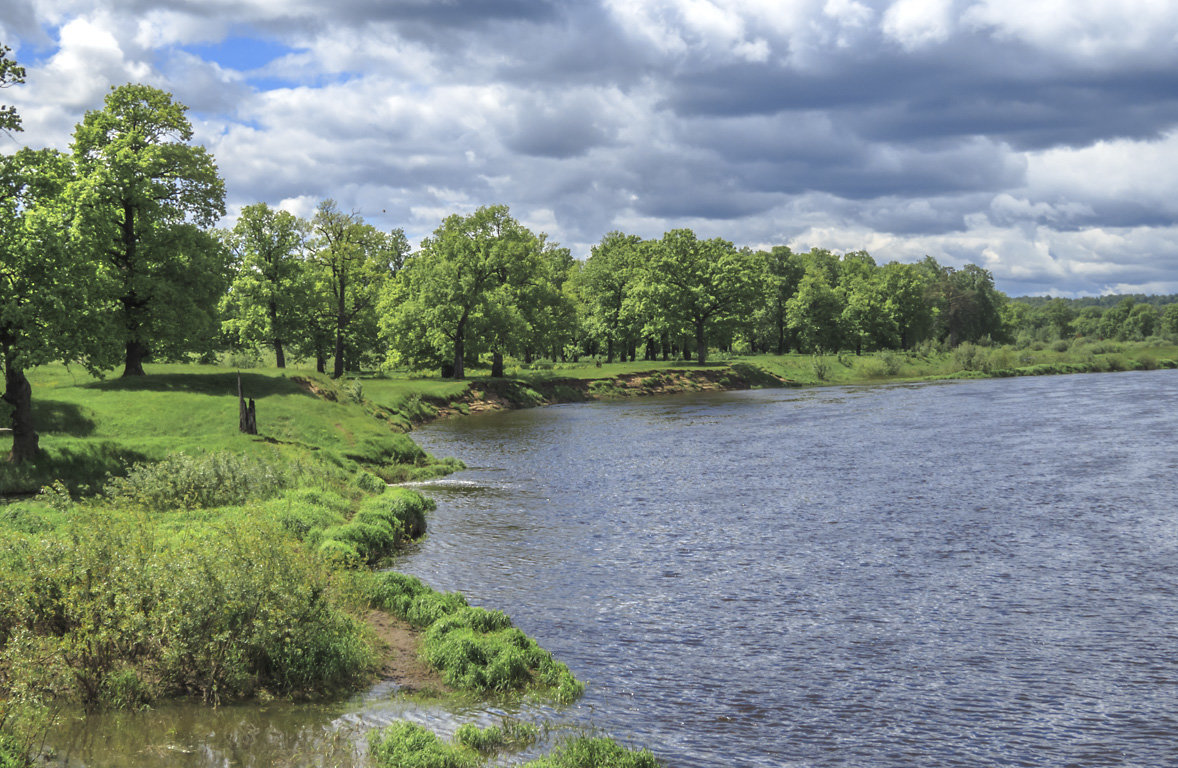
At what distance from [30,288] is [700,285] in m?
94.3

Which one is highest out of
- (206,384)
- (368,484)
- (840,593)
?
(206,384)

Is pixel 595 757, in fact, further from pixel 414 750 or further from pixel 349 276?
pixel 349 276

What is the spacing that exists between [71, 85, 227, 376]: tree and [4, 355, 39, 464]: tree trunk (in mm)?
17699

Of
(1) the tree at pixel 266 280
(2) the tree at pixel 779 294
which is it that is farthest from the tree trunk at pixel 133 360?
(2) the tree at pixel 779 294

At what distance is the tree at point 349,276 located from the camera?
272ft

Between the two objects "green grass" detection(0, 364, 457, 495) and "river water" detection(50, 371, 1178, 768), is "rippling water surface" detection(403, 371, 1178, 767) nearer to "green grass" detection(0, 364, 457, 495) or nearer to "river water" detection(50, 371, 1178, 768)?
"river water" detection(50, 371, 1178, 768)

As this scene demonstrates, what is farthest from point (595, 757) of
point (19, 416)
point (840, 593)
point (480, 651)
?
point (19, 416)

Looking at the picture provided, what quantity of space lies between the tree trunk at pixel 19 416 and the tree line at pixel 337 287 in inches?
2.8

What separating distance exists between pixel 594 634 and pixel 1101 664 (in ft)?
35.3

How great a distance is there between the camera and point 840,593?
21.4 metres

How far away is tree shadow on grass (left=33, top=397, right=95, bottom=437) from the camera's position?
40.2 meters

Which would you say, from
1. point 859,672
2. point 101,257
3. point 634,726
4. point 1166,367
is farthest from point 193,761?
point 1166,367

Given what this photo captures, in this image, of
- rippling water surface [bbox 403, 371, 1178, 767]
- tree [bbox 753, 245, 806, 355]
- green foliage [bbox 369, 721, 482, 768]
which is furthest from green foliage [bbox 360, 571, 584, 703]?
tree [bbox 753, 245, 806, 355]

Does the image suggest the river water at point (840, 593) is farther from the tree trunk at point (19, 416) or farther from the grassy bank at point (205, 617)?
the tree trunk at point (19, 416)
